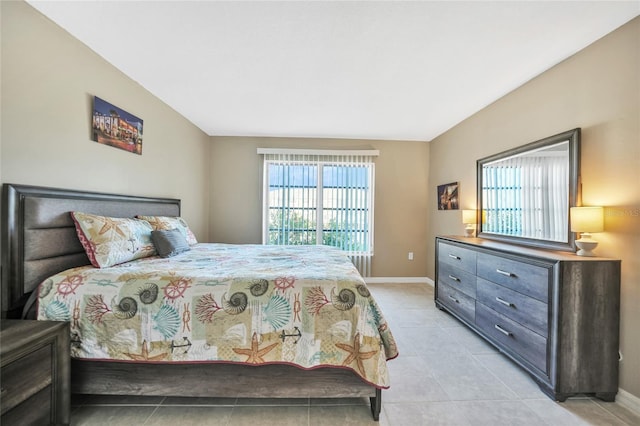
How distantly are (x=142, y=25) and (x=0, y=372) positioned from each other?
6.61ft

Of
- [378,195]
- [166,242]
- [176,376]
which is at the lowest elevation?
[176,376]

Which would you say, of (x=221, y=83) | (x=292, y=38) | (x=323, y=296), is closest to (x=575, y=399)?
(x=323, y=296)

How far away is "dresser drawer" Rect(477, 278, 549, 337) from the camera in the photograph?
1.75m

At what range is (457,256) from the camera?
2.77 metres

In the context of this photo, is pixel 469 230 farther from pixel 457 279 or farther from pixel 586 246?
pixel 586 246

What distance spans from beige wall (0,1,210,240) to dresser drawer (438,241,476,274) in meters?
3.36

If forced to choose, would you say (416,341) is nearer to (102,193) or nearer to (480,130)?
(480,130)

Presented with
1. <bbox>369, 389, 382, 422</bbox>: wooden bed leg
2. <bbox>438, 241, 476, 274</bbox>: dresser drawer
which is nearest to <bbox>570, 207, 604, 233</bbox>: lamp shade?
<bbox>438, 241, 476, 274</bbox>: dresser drawer

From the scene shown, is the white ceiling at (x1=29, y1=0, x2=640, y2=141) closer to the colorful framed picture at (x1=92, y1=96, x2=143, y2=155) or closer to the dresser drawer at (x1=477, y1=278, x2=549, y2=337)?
the colorful framed picture at (x1=92, y1=96, x2=143, y2=155)

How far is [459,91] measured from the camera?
2.59m

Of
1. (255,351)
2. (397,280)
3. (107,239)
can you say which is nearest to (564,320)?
(255,351)

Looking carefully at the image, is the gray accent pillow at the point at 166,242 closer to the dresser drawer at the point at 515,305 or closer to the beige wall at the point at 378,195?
the beige wall at the point at 378,195

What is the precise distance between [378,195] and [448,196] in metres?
1.06

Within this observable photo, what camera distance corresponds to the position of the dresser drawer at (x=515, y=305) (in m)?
1.75
